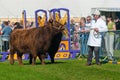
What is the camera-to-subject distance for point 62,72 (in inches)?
703

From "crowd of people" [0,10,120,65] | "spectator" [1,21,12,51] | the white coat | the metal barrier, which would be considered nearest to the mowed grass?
"crowd of people" [0,10,120,65]

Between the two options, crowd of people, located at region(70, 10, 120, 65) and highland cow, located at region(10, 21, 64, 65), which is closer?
crowd of people, located at region(70, 10, 120, 65)

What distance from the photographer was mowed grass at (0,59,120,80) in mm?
16453

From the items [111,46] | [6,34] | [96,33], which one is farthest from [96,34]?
[6,34]

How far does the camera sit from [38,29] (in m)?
20.6

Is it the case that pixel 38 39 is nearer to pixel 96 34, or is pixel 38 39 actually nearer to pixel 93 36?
pixel 93 36

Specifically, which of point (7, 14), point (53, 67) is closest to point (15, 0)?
point (7, 14)

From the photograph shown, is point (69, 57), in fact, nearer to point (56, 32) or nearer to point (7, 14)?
point (56, 32)

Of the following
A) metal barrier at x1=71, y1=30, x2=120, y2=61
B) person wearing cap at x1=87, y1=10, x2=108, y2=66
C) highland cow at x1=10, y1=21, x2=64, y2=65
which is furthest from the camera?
metal barrier at x1=71, y1=30, x2=120, y2=61

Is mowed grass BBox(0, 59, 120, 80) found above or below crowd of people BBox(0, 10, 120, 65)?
below

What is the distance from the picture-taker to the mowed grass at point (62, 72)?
16453mm

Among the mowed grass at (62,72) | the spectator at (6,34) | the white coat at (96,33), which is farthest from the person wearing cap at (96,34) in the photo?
the spectator at (6,34)

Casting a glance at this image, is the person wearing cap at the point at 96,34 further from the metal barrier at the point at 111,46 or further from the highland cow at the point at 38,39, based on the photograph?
the metal barrier at the point at 111,46

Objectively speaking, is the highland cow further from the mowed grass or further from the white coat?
the white coat
